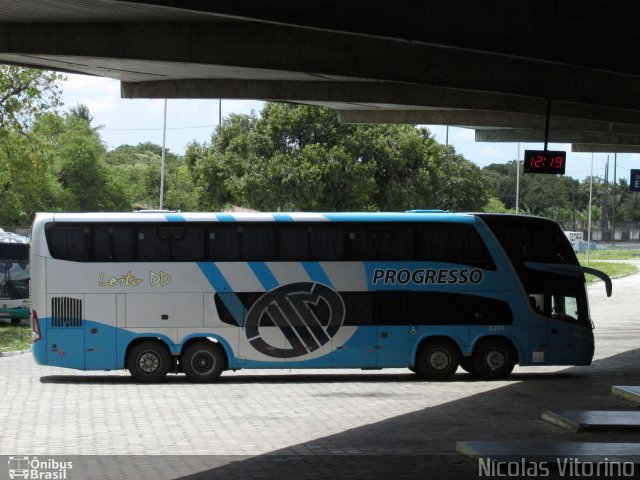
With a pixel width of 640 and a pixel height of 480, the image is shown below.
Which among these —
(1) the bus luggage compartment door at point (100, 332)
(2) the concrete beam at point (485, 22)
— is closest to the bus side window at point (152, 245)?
(1) the bus luggage compartment door at point (100, 332)

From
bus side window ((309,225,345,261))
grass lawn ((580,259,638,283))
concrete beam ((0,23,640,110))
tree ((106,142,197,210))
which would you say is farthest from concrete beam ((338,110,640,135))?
tree ((106,142,197,210))

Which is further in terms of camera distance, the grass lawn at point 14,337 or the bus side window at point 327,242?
the grass lawn at point 14,337

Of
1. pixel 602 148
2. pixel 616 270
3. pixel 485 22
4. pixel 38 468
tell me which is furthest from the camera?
pixel 616 270

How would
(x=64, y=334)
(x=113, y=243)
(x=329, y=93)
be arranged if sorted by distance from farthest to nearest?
(x=113, y=243), (x=64, y=334), (x=329, y=93)

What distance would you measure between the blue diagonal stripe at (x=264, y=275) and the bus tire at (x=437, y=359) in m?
3.30

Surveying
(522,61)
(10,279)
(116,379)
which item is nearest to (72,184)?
(10,279)

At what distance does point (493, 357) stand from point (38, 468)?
12.8 m

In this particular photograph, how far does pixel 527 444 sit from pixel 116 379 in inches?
456

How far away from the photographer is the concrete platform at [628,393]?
18.5 meters

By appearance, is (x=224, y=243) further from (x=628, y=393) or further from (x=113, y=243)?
(x=628, y=393)

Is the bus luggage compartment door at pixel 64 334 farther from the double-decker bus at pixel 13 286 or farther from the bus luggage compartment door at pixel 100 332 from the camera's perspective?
the double-decker bus at pixel 13 286

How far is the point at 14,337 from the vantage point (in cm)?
3322

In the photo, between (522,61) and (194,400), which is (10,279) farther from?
(522,61)

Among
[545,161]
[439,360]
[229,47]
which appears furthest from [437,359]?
[229,47]
